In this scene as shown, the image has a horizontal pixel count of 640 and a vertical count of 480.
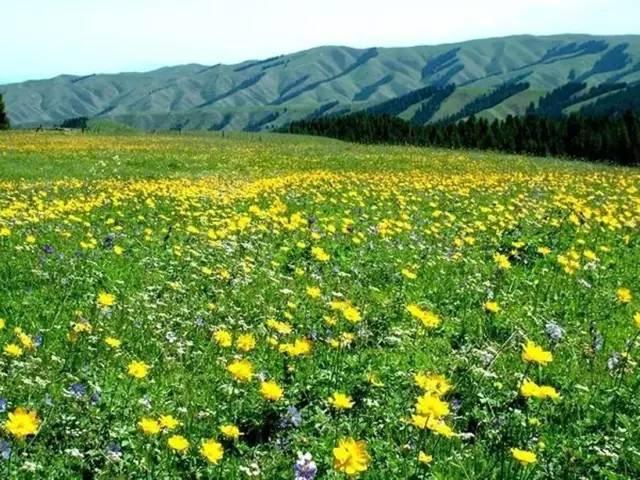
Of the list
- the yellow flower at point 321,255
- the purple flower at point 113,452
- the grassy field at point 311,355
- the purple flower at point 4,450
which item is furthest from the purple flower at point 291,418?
the yellow flower at point 321,255

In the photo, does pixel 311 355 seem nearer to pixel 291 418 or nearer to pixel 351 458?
pixel 291 418

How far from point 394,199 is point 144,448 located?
44.9 ft

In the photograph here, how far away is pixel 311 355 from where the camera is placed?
19.9 feet

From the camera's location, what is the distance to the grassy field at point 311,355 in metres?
4.23

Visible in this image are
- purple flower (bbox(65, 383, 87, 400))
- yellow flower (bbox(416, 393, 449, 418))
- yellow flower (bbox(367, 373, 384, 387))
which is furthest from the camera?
yellow flower (bbox(367, 373, 384, 387))

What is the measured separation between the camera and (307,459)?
3.71 meters

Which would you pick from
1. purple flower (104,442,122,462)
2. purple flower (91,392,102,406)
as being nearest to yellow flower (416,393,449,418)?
purple flower (104,442,122,462)

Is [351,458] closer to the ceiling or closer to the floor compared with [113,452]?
closer to the ceiling

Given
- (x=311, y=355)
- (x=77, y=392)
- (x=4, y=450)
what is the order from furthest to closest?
(x=311, y=355), (x=77, y=392), (x=4, y=450)

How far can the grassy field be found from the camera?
13.9 ft

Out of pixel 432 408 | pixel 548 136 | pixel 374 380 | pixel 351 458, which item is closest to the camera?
pixel 351 458

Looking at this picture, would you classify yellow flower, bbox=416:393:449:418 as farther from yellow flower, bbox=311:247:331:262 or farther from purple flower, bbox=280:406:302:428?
yellow flower, bbox=311:247:331:262

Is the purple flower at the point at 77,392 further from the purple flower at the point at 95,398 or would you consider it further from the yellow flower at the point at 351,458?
the yellow flower at the point at 351,458

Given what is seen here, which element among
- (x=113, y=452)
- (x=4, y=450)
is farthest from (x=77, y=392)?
(x=4, y=450)
